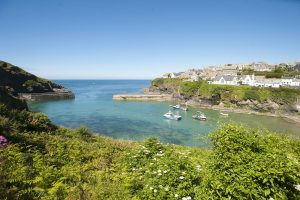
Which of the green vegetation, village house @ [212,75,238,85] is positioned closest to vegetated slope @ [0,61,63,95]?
the green vegetation

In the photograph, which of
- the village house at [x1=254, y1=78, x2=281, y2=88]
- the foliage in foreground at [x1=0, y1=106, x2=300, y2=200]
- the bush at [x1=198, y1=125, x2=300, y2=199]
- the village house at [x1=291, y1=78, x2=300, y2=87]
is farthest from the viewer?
the village house at [x1=254, y1=78, x2=281, y2=88]

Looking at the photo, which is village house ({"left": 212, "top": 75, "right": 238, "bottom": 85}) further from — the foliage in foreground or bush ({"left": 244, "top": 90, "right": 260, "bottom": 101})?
the foliage in foreground

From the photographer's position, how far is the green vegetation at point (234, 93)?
231 feet

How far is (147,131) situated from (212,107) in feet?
135

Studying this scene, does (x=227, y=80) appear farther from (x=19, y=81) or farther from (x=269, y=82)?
(x=19, y=81)

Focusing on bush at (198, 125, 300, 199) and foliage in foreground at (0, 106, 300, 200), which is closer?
bush at (198, 125, 300, 199)

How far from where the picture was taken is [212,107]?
76.9 meters

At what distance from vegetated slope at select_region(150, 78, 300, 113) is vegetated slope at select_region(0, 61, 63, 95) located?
68.4 meters

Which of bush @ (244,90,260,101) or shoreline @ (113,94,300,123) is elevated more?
bush @ (244,90,260,101)

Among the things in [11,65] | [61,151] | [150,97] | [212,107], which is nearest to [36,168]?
[61,151]

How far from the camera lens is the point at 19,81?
9612 centimetres

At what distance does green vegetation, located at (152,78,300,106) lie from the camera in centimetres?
7038

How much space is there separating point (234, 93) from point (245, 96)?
4.04 metres

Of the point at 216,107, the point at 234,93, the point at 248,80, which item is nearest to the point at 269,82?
the point at 248,80
